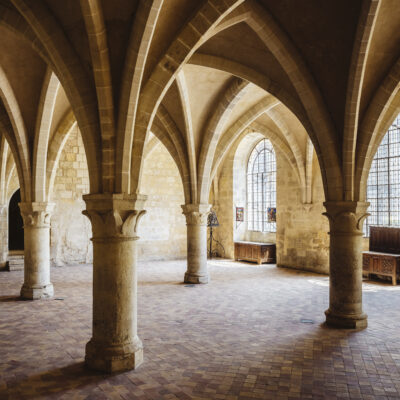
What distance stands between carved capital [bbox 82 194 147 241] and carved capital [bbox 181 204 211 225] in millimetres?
6128

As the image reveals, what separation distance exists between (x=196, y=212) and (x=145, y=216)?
6965 millimetres

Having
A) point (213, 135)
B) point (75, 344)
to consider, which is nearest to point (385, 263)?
point (213, 135)

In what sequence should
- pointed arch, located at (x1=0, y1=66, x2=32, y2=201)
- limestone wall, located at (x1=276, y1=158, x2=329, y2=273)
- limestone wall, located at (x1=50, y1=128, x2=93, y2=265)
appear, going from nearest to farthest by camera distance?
pointed arch, located at (x1=0, y1=66, x2=32, y2=201)
limestone wall, located at (x1=276, y1=158, x2=329, y2=273)
limestone wall, located at (x1=50, y1=128, x2=93, y2=265)

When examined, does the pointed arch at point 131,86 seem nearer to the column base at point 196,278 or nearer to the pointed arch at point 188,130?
the pointed arch at point 188,130

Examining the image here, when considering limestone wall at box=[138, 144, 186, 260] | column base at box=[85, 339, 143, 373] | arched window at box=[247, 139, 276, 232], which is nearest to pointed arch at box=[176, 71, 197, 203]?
column base at box=[85, 339, 143, 373]

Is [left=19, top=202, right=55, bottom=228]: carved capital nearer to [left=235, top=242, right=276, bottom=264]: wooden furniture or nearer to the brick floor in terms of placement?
the brick floor

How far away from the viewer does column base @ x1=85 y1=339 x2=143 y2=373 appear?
209 inches

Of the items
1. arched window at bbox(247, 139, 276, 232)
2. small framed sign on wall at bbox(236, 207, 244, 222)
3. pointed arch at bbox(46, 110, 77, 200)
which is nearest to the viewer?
pointed arch at bbox(46, 110, 77, 200)

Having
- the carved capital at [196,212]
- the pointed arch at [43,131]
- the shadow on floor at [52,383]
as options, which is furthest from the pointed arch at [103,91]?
the carved capital at [196,212]

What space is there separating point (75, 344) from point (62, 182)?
36.8 ft

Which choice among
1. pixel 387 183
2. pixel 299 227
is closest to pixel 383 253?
pixel 387 183

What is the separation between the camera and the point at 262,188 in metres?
18.3

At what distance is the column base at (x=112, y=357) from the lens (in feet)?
17.5

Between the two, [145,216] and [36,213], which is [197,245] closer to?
[36,213]
